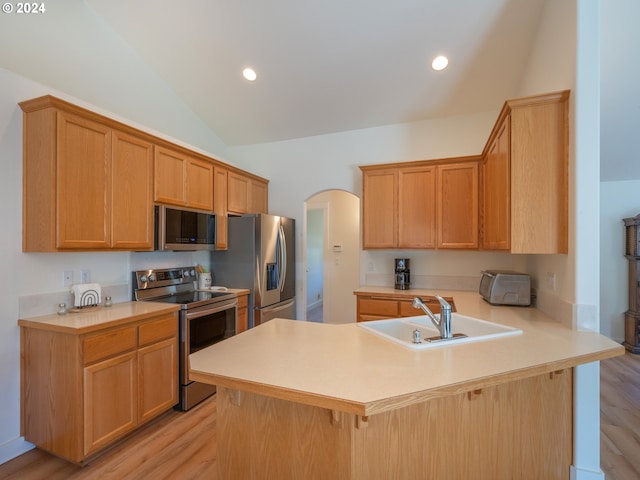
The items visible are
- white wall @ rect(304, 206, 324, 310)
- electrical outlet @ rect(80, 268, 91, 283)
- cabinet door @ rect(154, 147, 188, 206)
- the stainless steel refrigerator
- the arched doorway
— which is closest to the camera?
electrical outlet @ rect(80, 268, 91, 283)

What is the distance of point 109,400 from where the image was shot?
207 cm

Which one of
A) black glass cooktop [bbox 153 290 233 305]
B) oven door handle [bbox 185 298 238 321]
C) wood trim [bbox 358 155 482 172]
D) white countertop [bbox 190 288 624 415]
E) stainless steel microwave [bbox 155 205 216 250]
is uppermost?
wood trim [bbox 358 155 482 172]

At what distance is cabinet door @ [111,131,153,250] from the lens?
2.41 m

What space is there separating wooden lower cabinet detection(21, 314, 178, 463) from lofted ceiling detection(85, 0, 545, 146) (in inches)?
104

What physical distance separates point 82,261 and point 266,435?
2.10 meters

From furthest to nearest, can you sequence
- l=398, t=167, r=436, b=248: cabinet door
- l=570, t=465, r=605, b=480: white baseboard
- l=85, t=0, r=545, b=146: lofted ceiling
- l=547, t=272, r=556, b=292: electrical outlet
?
l=398, t=167, r=436, b=248: cabinet door
l=85, t=0, r=545, b=146: lofted ceiling
l=547, t=272, r=556, b=292: electrical outlet
l=570, t=465, r=605, b=480: white baseboard

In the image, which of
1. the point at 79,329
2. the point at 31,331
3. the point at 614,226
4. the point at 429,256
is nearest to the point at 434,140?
the point at 429,256

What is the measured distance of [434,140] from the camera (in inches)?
147

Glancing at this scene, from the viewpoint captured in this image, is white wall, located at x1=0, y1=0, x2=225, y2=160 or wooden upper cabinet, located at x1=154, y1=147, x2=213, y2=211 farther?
wooden upper cabinet, located at x1=154, y1=147, x2=213, y2=211

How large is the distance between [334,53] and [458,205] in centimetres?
196

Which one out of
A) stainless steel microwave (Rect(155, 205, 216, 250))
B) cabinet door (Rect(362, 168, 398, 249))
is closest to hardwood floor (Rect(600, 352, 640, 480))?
cabinet door (Rect(362, 168, 398, 249))

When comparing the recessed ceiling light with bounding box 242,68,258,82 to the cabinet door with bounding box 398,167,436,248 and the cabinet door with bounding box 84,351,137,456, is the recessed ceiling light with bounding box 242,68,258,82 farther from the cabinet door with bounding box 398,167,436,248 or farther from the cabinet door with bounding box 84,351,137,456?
the cabinet door with bounding box 84,351,137,456

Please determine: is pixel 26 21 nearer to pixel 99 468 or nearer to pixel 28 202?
pixel 28 202

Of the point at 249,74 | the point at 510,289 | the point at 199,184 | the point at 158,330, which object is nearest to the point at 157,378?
the point at 158,330
